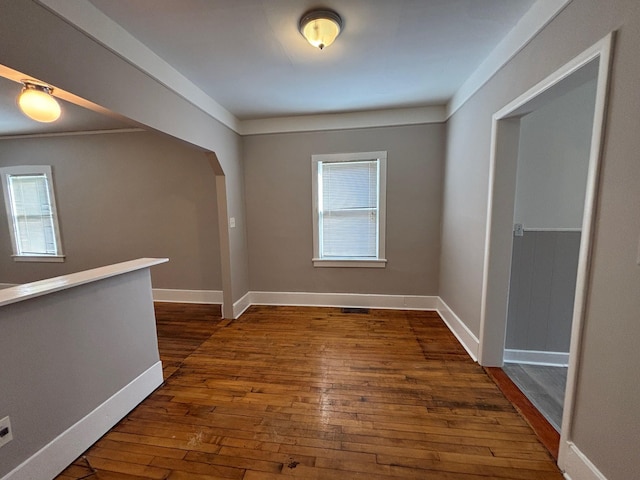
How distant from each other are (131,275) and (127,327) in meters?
0.37

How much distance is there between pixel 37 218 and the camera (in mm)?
3857

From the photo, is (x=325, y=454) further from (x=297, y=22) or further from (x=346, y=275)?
(x=297, y=22)

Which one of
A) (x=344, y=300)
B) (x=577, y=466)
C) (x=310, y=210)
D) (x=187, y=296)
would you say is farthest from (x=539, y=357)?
(x=187, y=296)

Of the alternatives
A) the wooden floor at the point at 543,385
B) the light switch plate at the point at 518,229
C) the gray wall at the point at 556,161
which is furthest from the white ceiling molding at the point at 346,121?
the wooden floor at the point at 543,385

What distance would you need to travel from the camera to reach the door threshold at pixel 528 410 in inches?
58.4

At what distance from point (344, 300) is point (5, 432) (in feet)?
9.97

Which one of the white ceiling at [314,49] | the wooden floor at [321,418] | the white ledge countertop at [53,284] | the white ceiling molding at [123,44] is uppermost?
the white ceiling at [314,49]

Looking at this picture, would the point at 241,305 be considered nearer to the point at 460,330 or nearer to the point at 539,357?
the point at 460,330

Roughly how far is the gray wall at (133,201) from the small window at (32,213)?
13 centimetres

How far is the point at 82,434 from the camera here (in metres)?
1.46

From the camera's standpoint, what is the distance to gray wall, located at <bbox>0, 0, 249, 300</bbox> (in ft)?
3.85

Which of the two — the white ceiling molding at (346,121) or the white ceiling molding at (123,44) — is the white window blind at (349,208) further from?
the white ceiling molding at (123,44)

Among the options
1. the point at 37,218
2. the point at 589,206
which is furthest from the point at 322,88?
the point at 37,218

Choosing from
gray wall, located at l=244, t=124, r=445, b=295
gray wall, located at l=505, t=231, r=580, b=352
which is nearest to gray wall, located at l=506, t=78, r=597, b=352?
gray wall, located at l=505, t=231, r=580, b=352
